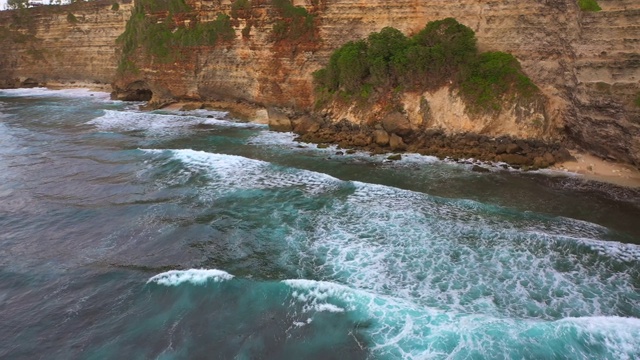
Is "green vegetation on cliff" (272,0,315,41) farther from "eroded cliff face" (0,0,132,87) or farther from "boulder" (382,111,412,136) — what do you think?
"eroded cliff face" (0,0,132,87)

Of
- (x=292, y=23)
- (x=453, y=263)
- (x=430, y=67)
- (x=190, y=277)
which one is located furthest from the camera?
(x=292, y=23)

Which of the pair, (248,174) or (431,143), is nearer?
(248,174)

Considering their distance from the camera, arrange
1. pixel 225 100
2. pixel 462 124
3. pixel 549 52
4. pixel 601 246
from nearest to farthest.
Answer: pixel 601 246 → pixel 549 52 → pixel 462 124 → pixel 225 100

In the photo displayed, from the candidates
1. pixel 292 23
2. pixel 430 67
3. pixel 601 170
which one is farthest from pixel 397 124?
pixel 292 23

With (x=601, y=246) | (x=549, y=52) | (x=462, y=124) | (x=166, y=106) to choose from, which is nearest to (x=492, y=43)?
(x=549, y=52)

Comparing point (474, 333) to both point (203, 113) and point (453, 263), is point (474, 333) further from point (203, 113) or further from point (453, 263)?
point (203, 113)

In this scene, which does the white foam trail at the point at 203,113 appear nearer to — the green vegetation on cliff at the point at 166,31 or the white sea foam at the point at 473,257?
the green vegetation on cliff at the point at 166,31

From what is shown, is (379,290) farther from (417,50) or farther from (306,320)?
(417,50)

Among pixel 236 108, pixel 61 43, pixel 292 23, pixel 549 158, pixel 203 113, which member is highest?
pixel 292 23
